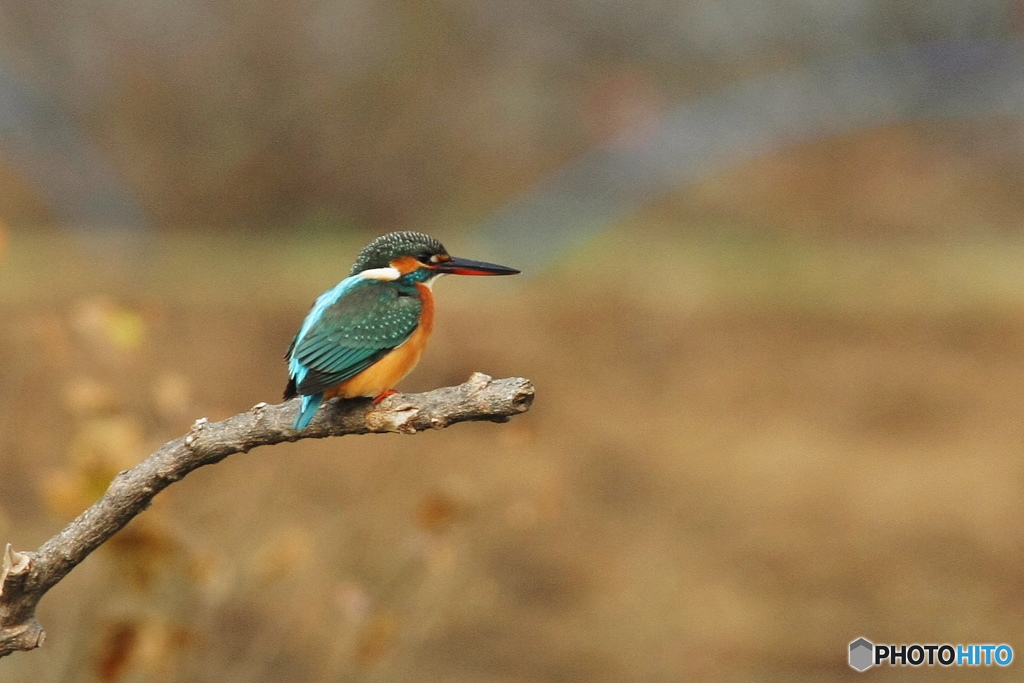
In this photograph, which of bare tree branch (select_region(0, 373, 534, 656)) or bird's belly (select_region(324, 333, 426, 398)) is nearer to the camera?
bare tree branch (select_region(0, 373, 534, 656))

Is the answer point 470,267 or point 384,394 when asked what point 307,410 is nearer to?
point 384,394

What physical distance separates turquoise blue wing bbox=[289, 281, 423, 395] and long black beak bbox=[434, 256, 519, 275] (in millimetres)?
76

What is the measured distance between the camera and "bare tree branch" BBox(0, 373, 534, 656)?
1467 mm

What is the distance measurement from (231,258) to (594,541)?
7.79ft

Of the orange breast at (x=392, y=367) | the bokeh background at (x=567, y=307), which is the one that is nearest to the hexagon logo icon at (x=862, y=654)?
the bokeh background at (x=567, y=307)

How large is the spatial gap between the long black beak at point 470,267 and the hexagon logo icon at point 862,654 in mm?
3542

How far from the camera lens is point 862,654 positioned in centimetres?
488

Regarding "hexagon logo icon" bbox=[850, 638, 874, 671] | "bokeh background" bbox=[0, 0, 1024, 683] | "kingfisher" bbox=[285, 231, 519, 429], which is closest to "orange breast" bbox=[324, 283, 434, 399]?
"kingfisher" bbox=[285, 231, 519, 429]

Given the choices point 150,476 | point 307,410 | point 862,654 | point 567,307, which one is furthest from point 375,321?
point 567,307

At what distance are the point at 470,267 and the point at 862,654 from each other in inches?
146

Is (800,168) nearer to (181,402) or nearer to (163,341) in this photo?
(163,341)

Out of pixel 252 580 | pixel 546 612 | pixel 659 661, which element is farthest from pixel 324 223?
pixel 252 580

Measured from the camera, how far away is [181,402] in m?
2.65

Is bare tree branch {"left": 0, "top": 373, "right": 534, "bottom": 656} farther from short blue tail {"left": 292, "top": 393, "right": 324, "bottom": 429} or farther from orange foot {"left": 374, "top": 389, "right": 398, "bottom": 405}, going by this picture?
orange foot {"left": 374, "top": 389, "right": 398, "bottom": 405}
